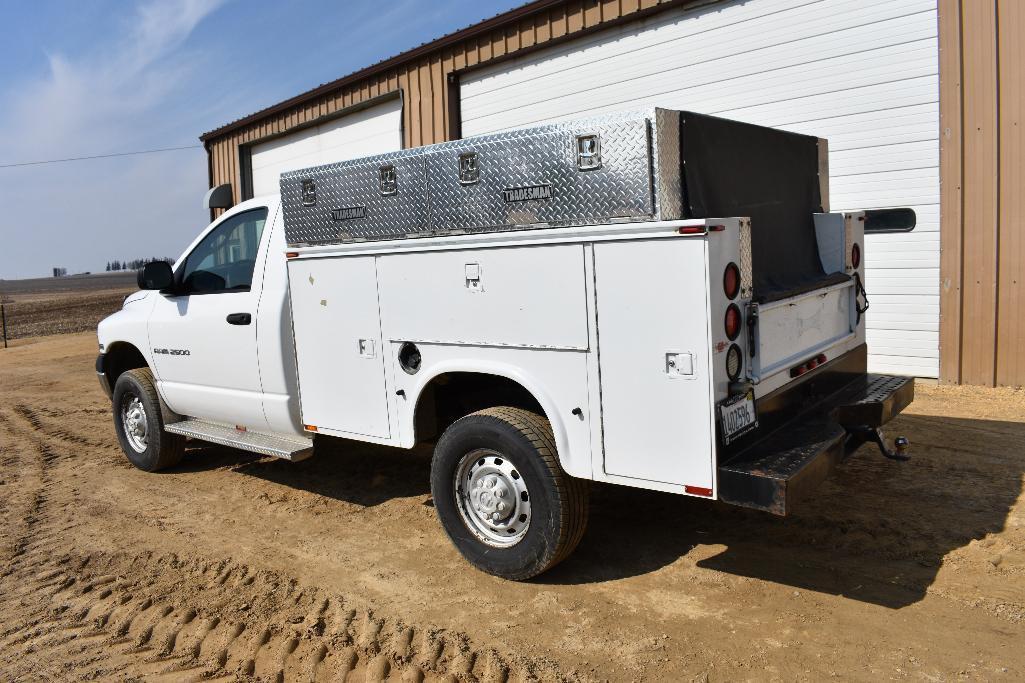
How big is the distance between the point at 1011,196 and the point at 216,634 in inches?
300

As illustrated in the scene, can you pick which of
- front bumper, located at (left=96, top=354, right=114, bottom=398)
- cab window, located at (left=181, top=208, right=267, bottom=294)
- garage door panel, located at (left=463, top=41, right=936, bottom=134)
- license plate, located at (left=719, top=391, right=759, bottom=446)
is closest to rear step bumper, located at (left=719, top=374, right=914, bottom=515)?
license plate, located at (left=719, top=391, right=759, bottom=446)

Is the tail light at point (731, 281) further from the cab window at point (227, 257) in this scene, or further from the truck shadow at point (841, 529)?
the cab window at point (227, 257)

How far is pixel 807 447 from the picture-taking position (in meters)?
3.87

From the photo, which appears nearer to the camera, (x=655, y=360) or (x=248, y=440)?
(x=655, y=360)

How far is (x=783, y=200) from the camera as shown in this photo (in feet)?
16.1

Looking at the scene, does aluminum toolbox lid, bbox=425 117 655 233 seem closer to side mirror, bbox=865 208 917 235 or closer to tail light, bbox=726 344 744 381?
tail light, bbox=726 344 744 381

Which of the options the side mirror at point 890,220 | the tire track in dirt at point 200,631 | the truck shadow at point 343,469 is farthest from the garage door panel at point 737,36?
the tire track in dirt at point 200,631

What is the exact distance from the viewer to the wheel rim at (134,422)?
7031 millimetres

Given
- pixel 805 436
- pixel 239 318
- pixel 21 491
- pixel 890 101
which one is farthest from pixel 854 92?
pixel 21 491

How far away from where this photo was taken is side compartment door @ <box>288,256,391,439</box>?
16.1ft

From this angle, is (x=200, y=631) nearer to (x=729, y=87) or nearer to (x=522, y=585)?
(x=522, y=585)

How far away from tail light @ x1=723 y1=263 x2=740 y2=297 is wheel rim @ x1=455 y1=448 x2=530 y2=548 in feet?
4.40

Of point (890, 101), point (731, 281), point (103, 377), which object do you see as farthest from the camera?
point (890, 101)

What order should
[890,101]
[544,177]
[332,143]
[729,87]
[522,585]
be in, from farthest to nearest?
[332,143] < [729,87] < [890,101] < [522,585] < [544,177]
